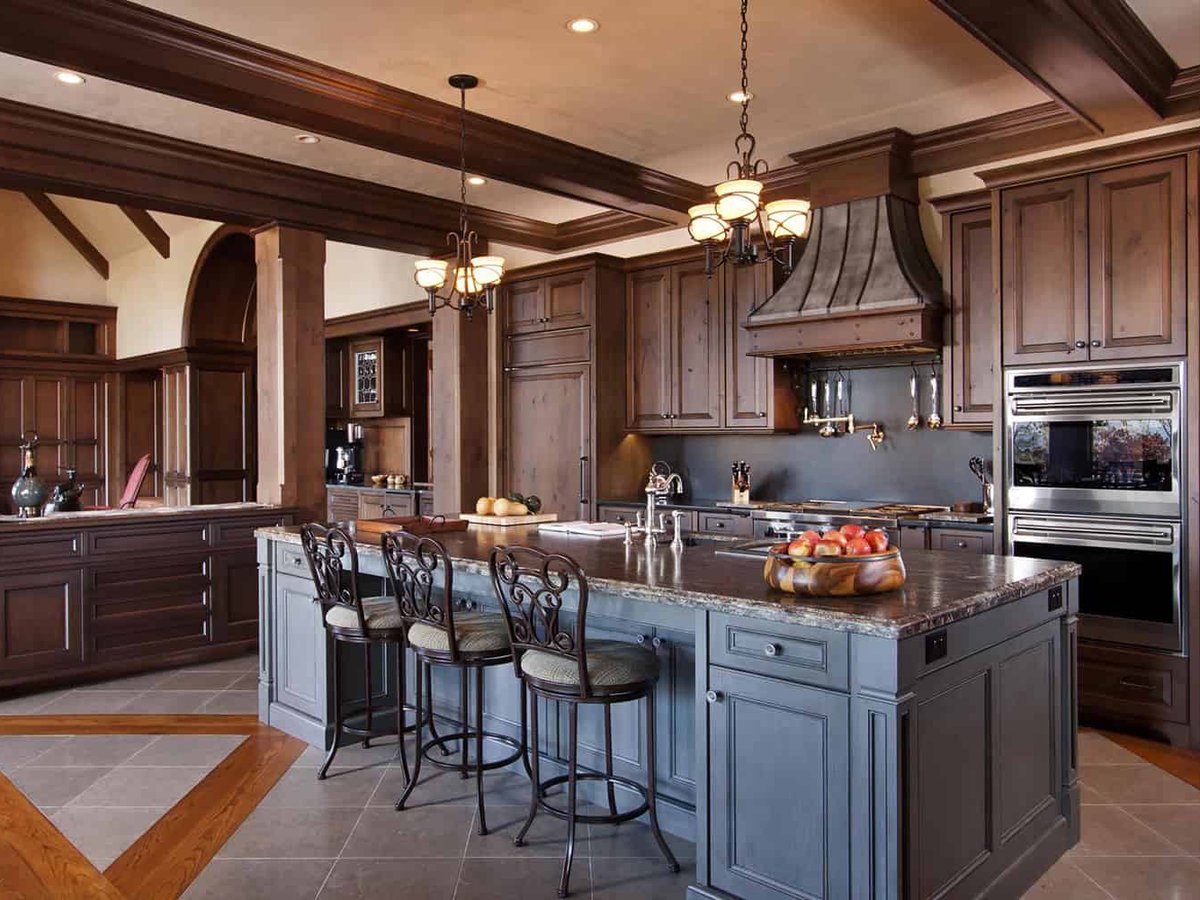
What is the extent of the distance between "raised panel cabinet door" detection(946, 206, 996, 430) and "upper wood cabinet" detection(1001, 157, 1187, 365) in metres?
0.36

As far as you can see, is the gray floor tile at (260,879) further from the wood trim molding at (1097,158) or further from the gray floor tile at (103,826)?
the wood trim molding at (1097,158)

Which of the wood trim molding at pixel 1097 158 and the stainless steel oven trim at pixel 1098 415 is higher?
the wood trim molding at pixel 1097 158

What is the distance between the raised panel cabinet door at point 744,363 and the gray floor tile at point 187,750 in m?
3.43

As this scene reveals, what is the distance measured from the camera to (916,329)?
4.84m

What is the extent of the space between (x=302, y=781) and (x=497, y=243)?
4553 mm

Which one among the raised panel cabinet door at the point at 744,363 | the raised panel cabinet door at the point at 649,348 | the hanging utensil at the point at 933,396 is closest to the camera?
the hanging utensil at the point at 933,396

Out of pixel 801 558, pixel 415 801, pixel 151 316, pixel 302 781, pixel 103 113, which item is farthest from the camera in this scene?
pixel 151 316

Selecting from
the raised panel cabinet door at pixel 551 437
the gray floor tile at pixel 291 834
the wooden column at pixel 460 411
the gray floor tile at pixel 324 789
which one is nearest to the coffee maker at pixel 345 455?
the wooden column at pixel 460 411

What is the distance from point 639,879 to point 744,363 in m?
3.70

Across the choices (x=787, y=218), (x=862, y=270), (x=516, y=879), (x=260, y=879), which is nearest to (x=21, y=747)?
(x=260, y=879)

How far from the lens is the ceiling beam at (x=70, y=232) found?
32.2 ft

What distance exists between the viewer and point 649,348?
6449mm

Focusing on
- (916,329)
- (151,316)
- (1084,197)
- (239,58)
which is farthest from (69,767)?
(151,316)

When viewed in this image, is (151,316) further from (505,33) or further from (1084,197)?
(1084,197)
